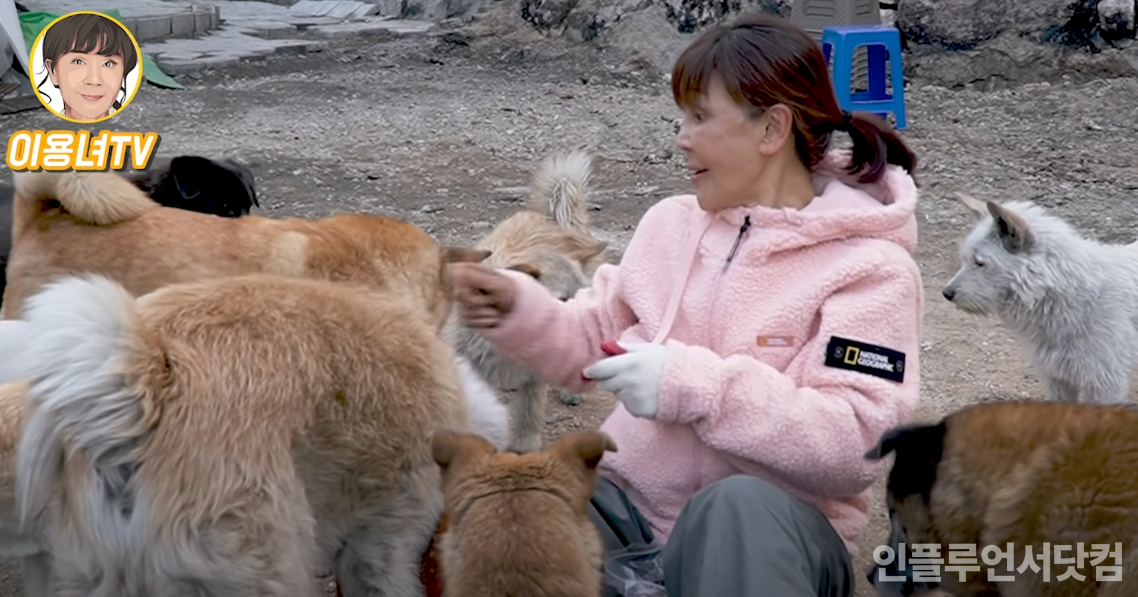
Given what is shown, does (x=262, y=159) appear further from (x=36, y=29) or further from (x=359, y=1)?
(x=359, y=1)

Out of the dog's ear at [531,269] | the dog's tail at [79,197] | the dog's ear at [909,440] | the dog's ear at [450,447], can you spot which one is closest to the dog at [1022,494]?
the dog's ear at [909,440]

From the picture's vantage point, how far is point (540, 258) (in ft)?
14.4

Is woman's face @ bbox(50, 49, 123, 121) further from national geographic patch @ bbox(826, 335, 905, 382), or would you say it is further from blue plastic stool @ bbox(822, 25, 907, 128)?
national geographic patch @ bbox(826, 335, 905, 382)

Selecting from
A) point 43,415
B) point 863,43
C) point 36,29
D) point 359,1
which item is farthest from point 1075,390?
point 359,1

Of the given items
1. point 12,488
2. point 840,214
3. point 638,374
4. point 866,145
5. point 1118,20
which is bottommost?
point 1118,20

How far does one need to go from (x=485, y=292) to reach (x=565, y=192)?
6.98 ft

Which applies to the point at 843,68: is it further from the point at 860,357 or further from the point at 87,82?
the point at 860,357

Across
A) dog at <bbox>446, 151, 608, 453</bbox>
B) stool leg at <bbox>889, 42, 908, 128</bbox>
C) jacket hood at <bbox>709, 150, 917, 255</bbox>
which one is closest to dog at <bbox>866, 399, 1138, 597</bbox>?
jacket hood at <bbox>709, 150, 917, 255</bbox>

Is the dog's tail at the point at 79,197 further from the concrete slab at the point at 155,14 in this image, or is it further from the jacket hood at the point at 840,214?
the concrete slab at the point at 155,14

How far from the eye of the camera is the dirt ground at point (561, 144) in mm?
5926

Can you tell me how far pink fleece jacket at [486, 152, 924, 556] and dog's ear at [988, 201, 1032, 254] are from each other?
5.43 ft

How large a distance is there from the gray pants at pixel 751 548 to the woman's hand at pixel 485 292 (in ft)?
2.04

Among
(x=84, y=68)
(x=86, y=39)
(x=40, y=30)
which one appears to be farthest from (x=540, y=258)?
(x=40, y=30)

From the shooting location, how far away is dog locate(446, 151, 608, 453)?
421cm
